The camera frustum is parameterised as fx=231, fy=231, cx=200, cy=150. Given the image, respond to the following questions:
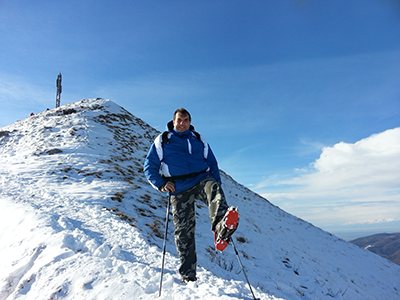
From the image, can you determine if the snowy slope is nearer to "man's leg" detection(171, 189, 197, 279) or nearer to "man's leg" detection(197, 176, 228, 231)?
"man's leg" detection(171, 189, 197, 279)

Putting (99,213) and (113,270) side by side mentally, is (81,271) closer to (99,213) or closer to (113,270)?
(113,270)

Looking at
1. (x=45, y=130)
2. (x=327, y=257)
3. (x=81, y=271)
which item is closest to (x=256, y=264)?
(x=81, y=271)

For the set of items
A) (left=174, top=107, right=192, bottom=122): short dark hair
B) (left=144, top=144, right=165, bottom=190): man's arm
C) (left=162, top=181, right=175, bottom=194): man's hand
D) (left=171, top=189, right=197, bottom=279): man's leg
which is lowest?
(left=171, top=189, right=197, bottom=279): man's leg

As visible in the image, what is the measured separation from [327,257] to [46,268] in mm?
11928

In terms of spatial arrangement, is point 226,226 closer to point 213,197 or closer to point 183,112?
point 213,197

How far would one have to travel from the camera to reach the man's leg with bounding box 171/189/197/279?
12.2 feet

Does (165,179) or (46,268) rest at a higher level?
(165,179)

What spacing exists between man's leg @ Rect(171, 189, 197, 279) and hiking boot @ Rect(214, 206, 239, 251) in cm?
91

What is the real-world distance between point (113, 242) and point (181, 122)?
2.91 meters

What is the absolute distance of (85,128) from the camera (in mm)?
15531

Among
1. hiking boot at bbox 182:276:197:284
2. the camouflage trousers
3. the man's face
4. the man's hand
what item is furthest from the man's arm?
hiking boot at bbox 182:276:197:284

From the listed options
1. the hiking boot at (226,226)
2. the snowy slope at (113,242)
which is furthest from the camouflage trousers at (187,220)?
the hiking boot at (226,226)

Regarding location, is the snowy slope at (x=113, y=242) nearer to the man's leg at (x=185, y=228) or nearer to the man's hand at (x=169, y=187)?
the man's leg at (x=185, y=228)

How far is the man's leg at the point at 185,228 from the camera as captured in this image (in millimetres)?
3717
